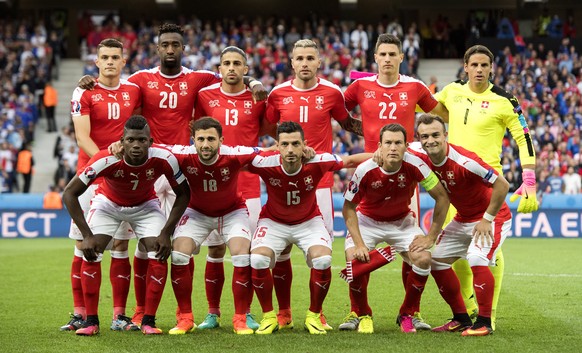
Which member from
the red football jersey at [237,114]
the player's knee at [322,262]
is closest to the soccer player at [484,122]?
the player's knee at [322,262]

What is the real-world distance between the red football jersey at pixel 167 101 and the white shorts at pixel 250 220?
90 centimetres

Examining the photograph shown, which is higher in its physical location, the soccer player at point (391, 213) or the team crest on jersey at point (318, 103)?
the team crest on jersey at point (318, 103)

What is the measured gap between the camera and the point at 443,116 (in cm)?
989

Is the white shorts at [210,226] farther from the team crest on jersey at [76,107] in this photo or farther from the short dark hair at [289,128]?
the team crest on jersey at [76,107]

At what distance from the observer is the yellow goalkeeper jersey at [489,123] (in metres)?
9.50

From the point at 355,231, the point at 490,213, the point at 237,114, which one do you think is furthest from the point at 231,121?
the point at 490,213

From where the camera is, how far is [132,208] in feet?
29.2

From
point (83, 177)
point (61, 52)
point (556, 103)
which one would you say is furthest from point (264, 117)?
point (61, 52)

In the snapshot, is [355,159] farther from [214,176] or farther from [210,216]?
[210,216]

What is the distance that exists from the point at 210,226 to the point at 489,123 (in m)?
2.83

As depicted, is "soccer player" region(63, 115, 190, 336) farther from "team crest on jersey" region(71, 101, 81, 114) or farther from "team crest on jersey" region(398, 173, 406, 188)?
"team crest on jersey" region(398, 173, 406, 188)

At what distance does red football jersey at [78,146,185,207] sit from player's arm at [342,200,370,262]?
1489 millimetres

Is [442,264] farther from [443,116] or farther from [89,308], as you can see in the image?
[89,308]

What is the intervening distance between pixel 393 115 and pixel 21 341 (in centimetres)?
398
